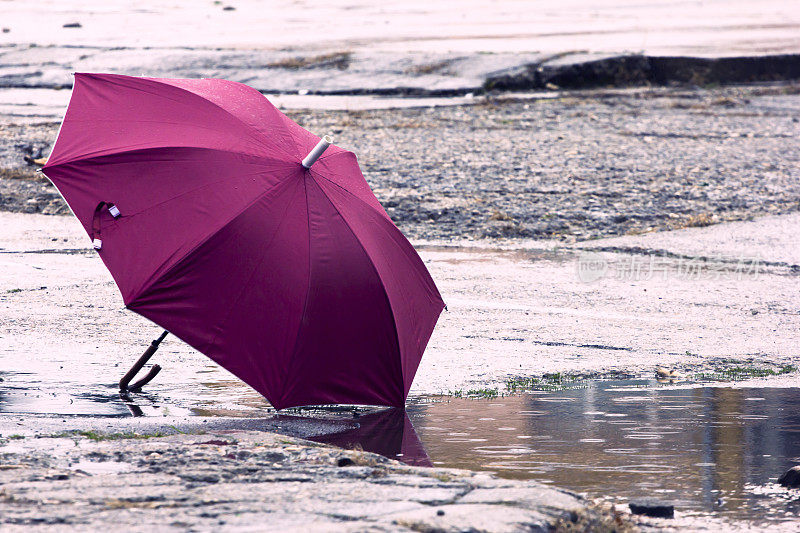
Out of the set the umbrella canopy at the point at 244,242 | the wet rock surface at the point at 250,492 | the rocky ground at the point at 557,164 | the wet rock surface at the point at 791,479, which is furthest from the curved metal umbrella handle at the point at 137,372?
the rocky ground at the point at 557,164

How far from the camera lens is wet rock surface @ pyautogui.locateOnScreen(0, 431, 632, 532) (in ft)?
10.6

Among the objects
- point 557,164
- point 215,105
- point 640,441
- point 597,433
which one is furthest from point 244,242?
point 557,164

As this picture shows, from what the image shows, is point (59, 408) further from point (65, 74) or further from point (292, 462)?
point (65, 74)

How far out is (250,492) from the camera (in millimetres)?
3539

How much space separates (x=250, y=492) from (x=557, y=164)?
7.68m

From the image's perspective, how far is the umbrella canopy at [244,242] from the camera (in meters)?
4.46

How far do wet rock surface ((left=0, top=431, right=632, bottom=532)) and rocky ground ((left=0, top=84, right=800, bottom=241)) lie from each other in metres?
4.92

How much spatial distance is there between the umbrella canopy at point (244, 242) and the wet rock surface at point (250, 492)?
467 millimetres

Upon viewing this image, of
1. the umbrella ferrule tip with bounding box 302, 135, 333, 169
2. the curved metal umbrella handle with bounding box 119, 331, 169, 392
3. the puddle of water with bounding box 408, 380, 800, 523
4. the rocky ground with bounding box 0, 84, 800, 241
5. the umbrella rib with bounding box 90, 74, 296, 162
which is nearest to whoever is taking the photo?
the puddle of water with bounding box 408, 380, 800, 523

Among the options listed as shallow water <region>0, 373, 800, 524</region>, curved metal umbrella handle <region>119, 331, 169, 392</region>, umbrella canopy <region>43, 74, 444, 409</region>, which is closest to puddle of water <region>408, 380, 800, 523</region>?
shallow water <region>0, 373, 800, 524</region>

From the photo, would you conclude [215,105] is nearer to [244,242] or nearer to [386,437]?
[244,242]

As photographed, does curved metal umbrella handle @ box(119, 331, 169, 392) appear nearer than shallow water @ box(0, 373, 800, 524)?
No

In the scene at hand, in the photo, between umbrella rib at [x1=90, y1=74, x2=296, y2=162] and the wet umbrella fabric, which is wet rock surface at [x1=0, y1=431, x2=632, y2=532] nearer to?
the wet umbrella fabric

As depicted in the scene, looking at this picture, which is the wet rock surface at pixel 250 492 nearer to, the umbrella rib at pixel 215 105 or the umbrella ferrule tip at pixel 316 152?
the umbrella ferrule tip at pixel 316 152
